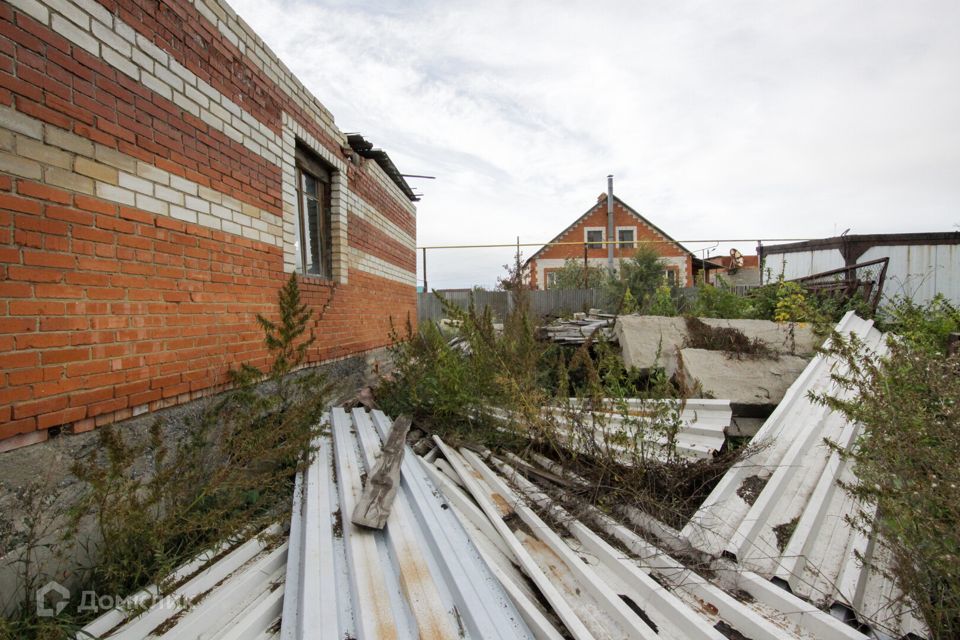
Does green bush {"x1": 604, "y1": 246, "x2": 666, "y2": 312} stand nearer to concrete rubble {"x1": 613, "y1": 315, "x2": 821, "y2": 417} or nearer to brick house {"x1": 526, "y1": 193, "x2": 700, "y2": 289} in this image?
concrete rubble {"x1": 613, "y1": 315, "x2": 821, "y2": 417}

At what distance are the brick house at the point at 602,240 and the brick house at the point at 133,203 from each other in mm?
20037

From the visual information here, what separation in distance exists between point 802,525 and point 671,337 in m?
3.14

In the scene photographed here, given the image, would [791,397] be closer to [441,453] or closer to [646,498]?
[646,498]

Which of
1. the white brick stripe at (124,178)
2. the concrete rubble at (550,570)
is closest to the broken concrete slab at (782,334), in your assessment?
the concrete rubble at (550,570)

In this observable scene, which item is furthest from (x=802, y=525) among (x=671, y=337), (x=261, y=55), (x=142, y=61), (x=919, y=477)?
(x=261, y=55)

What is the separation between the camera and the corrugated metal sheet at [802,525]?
5.71ft

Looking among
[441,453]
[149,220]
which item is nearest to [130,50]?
[149,220]

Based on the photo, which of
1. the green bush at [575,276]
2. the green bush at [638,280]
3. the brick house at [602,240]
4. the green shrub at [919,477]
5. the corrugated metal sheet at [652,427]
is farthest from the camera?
the brick house at [602,240]

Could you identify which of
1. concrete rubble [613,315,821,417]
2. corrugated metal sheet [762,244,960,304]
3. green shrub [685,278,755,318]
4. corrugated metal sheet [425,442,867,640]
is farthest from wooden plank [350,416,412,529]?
corrugated metal sheet [762,244,960,304]

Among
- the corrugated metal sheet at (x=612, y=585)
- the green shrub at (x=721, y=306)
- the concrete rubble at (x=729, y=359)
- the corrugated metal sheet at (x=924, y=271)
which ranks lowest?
the corrugated metal sheet at (x=612, y=585)

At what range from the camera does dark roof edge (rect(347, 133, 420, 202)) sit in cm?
602

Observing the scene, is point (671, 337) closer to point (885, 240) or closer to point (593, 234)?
point (885, 240)

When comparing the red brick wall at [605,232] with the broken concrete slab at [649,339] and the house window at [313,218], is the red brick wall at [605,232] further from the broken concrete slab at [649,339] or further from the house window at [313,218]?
the house window at [313,218]

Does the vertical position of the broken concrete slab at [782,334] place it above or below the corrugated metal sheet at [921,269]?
below
